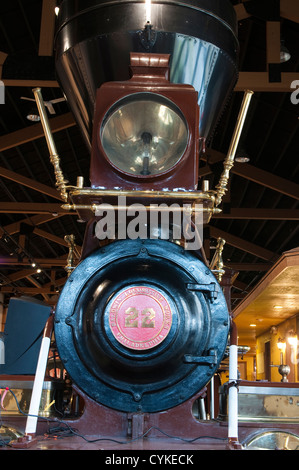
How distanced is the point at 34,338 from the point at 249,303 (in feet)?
28.1

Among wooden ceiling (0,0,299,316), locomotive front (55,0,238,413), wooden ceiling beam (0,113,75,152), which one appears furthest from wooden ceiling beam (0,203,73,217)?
locomotive front (55,0,238,413)

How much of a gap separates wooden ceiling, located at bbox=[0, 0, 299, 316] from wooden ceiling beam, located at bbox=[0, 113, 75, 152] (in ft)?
0.05

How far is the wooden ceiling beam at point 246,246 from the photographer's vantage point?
13766mm

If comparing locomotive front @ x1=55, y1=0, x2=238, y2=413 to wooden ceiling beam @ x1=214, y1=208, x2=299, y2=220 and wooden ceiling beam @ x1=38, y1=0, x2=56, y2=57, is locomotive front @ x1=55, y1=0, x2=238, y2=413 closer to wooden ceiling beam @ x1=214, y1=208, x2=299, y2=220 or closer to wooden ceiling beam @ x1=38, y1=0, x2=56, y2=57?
wooden ceiling beam @ x1=38, y1=0, x2=56, y2=57

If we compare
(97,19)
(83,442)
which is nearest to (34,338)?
(83,442)

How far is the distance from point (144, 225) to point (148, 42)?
33.2 inches

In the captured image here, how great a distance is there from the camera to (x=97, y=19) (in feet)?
8.45

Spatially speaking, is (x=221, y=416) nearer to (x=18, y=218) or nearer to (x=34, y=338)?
(x=34, y=338)

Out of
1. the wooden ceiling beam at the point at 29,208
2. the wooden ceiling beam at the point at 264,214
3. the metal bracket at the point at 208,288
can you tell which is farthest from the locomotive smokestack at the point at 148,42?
the wooden ceiling beam at the point at 29,208

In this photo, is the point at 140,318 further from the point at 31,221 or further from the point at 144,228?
the point at 31,221

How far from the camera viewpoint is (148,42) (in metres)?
2.41

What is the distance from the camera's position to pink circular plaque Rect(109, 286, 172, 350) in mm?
2242

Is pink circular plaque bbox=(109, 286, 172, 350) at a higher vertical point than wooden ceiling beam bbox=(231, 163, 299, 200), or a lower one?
lower

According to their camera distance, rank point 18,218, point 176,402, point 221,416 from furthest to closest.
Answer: point 18,218 < point 221,416 < point 176,402
